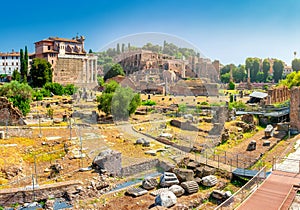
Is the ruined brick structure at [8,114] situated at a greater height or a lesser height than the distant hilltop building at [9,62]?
lesser

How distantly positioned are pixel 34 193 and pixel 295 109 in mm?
16877

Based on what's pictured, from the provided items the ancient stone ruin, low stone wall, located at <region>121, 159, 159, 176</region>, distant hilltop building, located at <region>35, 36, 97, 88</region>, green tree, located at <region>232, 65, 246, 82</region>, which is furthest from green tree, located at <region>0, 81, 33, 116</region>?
green tree, located at <region>232, 65, 246, 82</region>

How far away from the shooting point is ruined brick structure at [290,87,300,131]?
62.8 ft

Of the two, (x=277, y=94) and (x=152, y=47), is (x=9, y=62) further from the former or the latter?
(x=152, y=47)

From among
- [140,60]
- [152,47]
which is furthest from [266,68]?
[152,47]

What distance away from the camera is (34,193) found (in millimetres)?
Answer: 9914

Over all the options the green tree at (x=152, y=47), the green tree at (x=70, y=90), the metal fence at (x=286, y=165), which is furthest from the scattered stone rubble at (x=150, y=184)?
the green tree at (x=70, y=90)

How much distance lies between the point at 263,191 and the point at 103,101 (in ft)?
50.7

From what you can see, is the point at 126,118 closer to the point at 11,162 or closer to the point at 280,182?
the point at 11,162

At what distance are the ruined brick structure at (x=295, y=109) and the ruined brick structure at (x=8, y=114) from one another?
18.2 metres

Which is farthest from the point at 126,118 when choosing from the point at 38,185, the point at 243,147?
the point at 38,185

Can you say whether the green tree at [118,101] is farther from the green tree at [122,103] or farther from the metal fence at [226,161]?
the metal fence at [226,161]

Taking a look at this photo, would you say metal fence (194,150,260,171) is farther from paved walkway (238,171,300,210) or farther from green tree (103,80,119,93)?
green tree (103,80,119,93)

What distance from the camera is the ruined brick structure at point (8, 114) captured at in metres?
19.2
